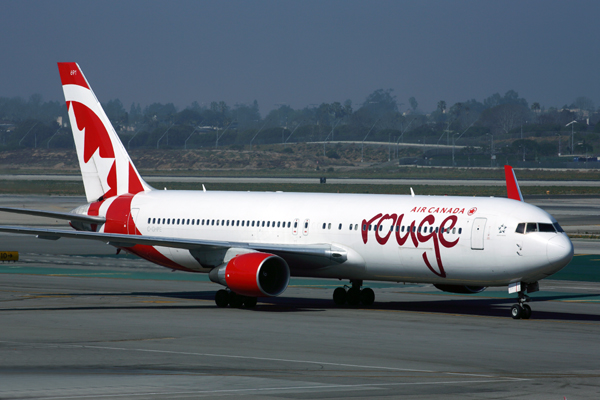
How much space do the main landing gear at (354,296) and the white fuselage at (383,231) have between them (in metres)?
1.20

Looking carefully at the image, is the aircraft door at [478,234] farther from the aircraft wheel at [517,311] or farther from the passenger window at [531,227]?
the aircraft wheel at [517,311]

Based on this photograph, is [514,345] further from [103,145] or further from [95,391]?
[103,145]

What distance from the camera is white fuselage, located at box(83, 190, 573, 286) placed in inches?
1134

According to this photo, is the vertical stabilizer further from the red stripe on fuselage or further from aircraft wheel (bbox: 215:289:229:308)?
aircraft wheel (bbox: 215:289:229:308)

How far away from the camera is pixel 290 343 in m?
24.0

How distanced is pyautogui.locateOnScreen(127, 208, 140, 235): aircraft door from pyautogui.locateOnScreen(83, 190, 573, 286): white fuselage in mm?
57

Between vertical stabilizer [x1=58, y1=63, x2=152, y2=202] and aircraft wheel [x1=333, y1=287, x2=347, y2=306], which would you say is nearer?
aircraft wheel [x1=333, y1=287, x2=347, y2=306]

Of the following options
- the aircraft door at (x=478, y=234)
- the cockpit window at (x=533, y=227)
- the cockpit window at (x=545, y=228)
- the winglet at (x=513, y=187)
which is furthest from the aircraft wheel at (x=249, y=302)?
the cockpit window at (x=545, y=228)

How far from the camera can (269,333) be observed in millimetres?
25938

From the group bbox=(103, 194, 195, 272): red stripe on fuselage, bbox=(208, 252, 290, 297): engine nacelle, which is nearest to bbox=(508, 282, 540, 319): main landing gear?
bbox=(208, 252, 290, 297): engine nacelle

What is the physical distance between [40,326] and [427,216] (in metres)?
13.2

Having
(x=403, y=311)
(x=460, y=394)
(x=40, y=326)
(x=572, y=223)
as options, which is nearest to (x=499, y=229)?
(x=403, y=311)

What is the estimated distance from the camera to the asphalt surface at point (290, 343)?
17.7m

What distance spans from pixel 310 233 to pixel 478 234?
21.7 feet
